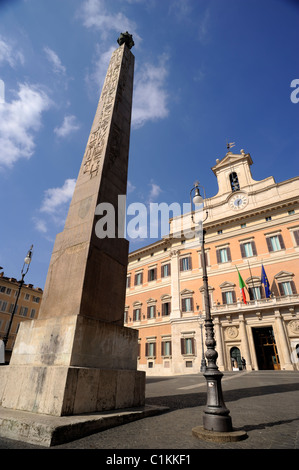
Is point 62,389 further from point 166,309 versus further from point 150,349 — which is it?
point 150,349

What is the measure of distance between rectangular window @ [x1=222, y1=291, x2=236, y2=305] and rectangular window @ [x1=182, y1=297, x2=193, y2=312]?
3017mm

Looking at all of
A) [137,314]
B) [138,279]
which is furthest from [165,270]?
[137,314]

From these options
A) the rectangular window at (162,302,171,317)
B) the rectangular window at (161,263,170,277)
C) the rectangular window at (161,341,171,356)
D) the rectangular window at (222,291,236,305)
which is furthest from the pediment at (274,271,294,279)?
the rectangular window at (161,341,171,356)

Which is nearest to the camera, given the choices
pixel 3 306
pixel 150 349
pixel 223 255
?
pixel 223 255

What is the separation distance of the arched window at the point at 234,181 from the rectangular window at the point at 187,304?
40.9ft

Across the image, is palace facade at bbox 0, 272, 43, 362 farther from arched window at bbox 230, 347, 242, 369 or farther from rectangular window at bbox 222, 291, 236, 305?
arched window at bbox 230, 347, 242, 369

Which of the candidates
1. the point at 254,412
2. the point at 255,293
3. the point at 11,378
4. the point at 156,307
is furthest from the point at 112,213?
the point at 156,307

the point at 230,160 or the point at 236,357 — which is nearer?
the point at 236,357

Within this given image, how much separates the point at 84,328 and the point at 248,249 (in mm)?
21021

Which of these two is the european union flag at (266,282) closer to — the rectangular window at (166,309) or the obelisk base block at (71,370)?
the rectangular window at (166,309)

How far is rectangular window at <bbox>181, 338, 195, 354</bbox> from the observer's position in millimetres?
21391

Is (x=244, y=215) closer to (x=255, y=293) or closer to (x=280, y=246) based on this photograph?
(x=280, y=246)

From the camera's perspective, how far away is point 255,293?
2050 cm

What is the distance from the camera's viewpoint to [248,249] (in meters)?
22.2
